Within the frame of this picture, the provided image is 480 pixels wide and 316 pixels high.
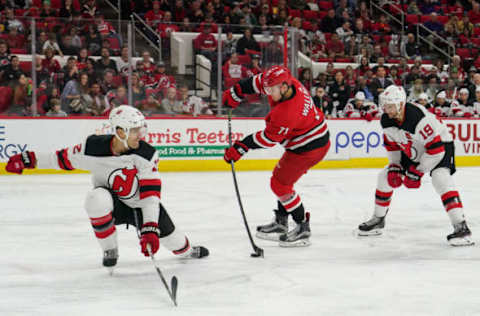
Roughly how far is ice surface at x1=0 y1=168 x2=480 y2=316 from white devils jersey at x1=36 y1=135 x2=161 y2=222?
1.49 ft

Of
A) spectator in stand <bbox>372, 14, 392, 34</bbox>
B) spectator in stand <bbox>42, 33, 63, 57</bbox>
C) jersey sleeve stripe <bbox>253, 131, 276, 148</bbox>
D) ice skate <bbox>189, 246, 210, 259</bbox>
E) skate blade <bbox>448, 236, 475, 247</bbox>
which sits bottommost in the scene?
skate blade <bbox>448, 236, 475, 247</bbox>

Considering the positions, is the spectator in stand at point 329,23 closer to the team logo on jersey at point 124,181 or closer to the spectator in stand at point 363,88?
the spectator in stand at point 363,88

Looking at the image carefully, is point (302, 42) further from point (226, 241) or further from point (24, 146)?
point (226, 241)

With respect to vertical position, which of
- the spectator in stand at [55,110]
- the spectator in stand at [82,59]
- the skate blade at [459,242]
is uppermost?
the spectator in stand at [82,59]

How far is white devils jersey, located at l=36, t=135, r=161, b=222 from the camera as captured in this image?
3332mm

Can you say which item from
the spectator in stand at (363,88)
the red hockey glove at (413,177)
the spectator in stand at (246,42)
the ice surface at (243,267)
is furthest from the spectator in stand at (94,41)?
the red hockey glove at (413,177)

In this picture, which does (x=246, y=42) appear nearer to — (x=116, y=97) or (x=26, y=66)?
(x=116, y=97)

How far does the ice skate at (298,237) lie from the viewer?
14.3ft

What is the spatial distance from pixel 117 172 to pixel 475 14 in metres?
14.5

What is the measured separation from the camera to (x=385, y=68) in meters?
10.7

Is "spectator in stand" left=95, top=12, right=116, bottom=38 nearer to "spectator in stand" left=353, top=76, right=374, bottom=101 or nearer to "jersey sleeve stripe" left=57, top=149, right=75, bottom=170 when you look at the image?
"spectator in stand" left=353, top=76, right=374, bottom=101

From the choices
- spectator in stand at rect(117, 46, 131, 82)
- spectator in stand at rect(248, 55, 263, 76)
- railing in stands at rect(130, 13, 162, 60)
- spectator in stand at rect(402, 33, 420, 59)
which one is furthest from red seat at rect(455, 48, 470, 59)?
spectator in stand at rect(117, 46, 131, 82)

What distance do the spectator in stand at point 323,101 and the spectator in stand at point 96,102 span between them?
10.6 ft

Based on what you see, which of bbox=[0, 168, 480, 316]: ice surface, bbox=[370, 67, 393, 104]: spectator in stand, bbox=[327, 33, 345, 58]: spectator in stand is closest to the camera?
bbox=[0, 168, 480, 316]: ice surface
